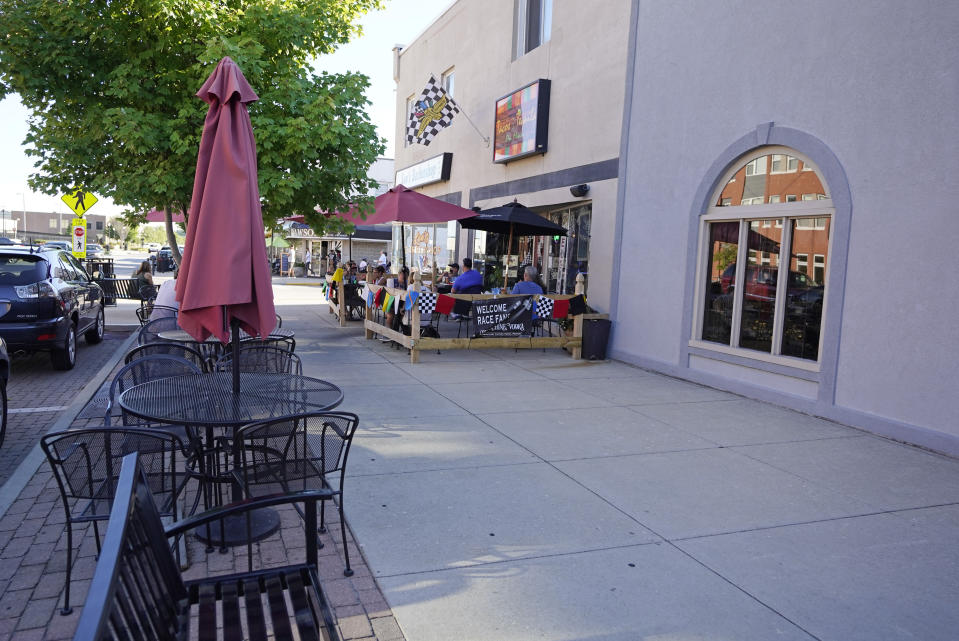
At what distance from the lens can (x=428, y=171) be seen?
19.6 m

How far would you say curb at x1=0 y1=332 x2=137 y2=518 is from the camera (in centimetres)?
456

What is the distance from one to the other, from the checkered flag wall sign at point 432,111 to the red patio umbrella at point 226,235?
1188 centimetres

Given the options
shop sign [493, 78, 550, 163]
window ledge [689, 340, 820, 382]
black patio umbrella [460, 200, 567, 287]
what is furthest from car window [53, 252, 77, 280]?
window ledge [689, 340, 820, 382]

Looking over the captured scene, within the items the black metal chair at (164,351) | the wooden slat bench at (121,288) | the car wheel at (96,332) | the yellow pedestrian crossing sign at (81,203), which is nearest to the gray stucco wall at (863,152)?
the black metal chair at (164,351)

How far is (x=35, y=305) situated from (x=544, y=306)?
6.91 metres

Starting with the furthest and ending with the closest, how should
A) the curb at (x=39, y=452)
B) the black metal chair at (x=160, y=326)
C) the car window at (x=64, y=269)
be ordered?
the car window at (x=64, y=269)
the black metal chair at (x=160, y=326)
the curb at (x=39, y=452)

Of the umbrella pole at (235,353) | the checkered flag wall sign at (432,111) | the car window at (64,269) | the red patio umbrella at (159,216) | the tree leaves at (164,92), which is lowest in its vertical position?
the umbrella pole at (235,353)

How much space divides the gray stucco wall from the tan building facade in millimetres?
1928

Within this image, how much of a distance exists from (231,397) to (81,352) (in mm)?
8092

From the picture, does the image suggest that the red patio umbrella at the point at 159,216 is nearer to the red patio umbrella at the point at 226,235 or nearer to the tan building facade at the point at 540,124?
the tan building facade at the point at 540,124

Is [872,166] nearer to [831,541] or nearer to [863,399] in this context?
[863,399]

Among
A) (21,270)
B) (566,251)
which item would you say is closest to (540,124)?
(566,251)

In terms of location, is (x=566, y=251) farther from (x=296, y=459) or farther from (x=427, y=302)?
(x=296, y=459)

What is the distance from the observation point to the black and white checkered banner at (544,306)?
34.6ft
